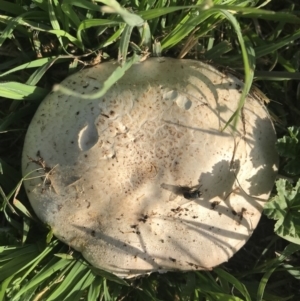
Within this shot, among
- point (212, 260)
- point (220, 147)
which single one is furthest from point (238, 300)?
point (220, 147)

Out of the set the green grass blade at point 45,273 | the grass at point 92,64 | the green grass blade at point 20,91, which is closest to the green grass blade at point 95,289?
the grass at point 92,64

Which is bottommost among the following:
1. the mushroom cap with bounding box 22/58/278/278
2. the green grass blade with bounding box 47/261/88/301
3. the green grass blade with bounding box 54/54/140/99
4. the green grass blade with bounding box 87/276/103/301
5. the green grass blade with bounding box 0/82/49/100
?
the green grass blade with bounding box 87/276/103/301

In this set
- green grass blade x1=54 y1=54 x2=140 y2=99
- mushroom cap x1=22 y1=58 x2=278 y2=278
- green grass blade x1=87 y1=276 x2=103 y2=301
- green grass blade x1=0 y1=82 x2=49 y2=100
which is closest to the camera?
green grass blade x1=54 y1=54 x2=140 y2=99

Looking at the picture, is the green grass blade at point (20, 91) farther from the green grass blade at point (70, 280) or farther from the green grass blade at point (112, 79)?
the green grass blade at point (70, 280)

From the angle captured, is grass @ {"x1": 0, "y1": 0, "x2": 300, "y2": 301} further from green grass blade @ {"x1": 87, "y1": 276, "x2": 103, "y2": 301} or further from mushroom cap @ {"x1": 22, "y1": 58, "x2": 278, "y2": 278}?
mushroom cap @ {"x1": 22, "y1": 58, "x2": 278, "y2": 278}

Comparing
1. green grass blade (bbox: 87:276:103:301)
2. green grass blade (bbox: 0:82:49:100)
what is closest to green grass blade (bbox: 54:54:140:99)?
green grass blade (bbox: 0:82:49:100)

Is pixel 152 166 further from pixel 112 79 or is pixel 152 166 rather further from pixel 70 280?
pixel 70 280
